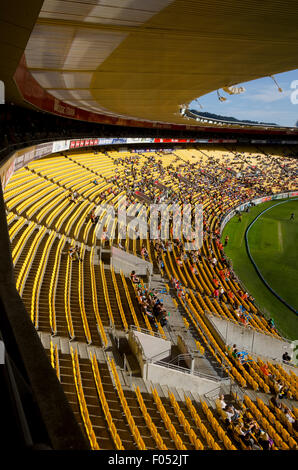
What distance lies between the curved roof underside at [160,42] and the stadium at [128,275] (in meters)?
0.04

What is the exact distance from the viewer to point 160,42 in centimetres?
627

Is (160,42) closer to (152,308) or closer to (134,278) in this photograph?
(152,308)

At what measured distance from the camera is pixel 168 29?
5.53m

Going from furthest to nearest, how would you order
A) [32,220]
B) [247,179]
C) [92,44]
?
1. [247,179]
2. [32,220]
3. [92,44]

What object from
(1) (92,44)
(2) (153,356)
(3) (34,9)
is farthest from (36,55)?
(2) (153,356)

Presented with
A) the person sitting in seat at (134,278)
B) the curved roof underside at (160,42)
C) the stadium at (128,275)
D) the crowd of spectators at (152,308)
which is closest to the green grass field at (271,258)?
the stadium at (128,275)

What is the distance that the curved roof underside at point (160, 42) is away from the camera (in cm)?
464

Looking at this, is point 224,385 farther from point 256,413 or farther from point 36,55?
point 36,55

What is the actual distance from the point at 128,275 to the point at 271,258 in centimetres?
1183

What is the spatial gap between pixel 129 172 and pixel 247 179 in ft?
58.9

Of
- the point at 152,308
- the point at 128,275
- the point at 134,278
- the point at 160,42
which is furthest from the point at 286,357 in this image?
the point at 160,42

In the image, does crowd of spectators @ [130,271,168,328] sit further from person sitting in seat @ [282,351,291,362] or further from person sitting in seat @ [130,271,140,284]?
person sitting in seat @ [282,351,291,362]

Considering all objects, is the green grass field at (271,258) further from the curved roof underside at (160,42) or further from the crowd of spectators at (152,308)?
the curved roof underside at (160,42)

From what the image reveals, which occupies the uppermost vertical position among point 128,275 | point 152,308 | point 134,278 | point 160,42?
point 160,42
